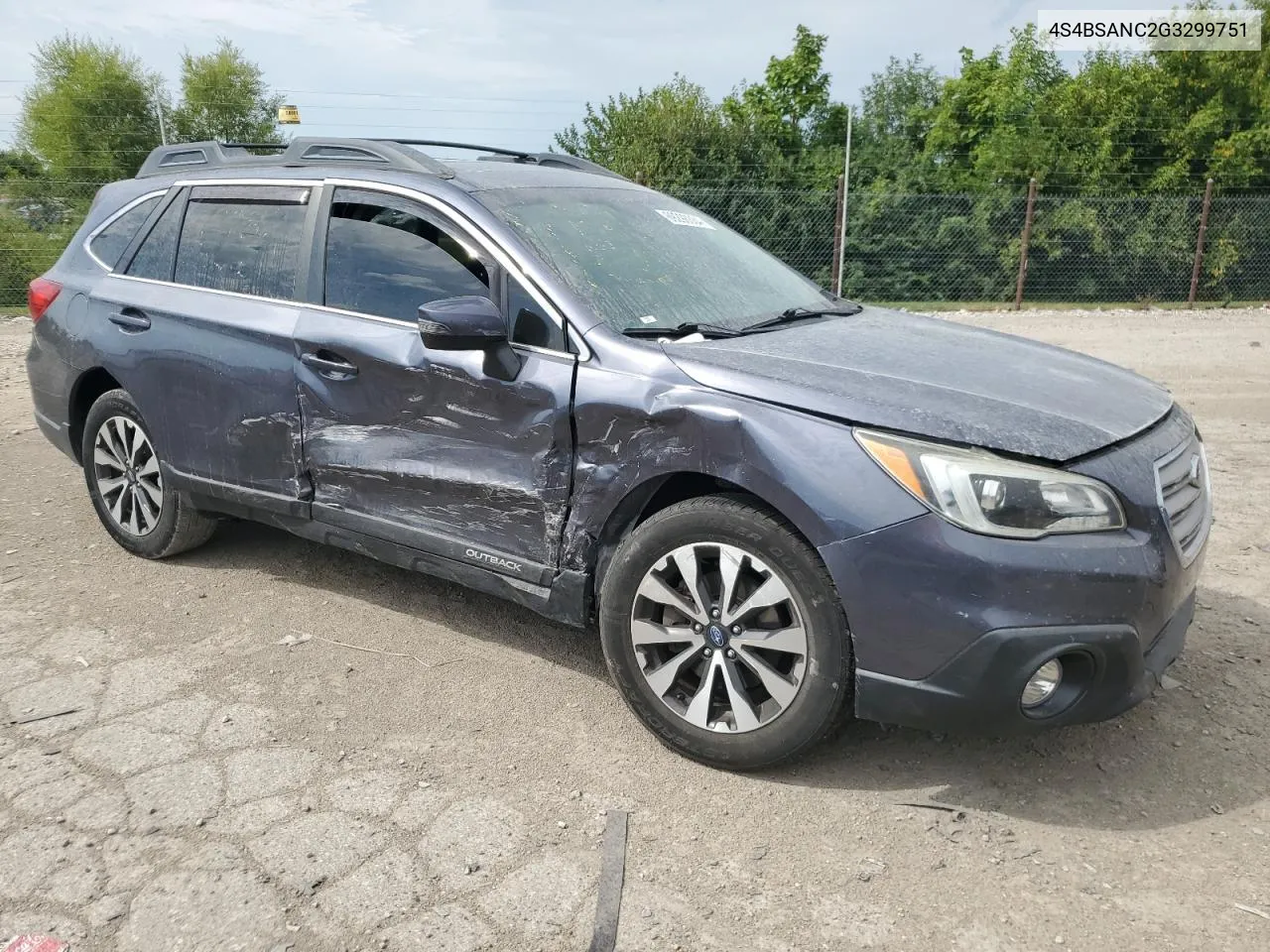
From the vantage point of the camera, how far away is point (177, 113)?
29.8 m

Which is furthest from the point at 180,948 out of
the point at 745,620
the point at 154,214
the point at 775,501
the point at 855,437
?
the point at 154,214

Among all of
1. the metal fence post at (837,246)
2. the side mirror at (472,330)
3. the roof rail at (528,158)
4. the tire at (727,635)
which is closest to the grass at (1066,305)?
the metal fence post at (837,246)

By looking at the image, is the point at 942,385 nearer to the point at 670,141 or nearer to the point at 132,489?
the point at 132,489

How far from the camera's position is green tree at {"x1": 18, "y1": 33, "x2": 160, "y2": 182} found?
A: 23547mm

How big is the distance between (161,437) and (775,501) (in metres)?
2.91

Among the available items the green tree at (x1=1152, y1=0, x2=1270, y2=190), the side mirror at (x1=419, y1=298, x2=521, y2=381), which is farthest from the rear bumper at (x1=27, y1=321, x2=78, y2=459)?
the green tree at (x1=1152, y1=0, x2=1270, y2=190)

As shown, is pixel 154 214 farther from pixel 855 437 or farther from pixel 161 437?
pixel 855 437

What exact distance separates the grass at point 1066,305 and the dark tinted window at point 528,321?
1492 cm

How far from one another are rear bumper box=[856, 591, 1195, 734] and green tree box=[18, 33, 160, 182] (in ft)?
76.6

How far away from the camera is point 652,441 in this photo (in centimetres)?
304

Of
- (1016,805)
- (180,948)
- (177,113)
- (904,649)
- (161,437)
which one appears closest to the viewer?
(180,948)

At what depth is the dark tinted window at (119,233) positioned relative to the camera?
4711 millimetres

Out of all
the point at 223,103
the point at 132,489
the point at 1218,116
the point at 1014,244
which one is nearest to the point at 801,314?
the point at 132,489

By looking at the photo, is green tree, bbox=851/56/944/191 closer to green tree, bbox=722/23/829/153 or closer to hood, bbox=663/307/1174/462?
green tree, bbox=722/23/829/153
